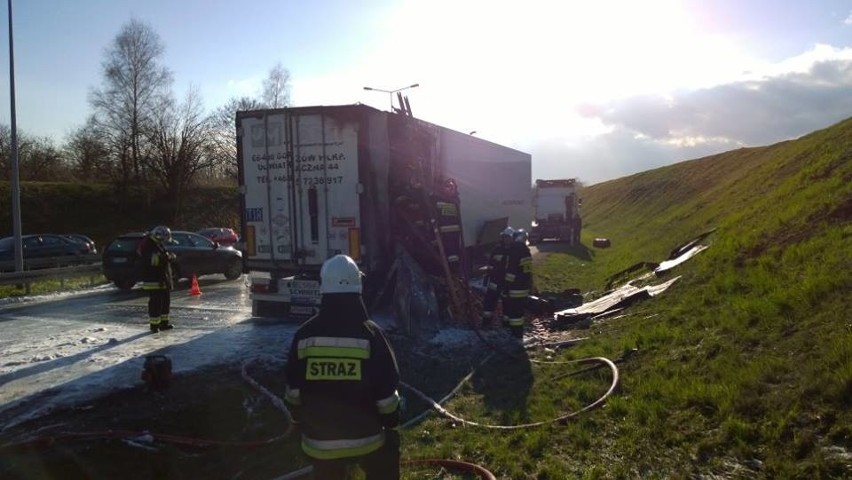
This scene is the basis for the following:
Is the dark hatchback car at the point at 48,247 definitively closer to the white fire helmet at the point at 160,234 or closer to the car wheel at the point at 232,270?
the car wheel at the point at 232,270

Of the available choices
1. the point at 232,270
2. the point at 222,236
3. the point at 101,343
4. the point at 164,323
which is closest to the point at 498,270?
the point at 164,323

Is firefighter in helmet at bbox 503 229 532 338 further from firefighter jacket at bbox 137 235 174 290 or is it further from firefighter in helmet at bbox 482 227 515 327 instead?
firefighter jacket at bbox 137 235 174 290

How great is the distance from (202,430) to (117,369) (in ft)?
7.80

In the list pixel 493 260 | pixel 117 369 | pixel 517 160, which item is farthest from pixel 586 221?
pixel 117 369

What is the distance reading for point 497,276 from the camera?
10484 mm

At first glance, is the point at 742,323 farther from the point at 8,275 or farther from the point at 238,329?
the point at 8,275

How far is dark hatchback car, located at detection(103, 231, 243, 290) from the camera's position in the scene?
1599 cm

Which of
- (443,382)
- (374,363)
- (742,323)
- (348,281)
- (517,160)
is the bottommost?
(443,382)

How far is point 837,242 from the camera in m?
7.82

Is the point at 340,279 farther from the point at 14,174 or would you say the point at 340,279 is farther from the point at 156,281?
the point at 14,174

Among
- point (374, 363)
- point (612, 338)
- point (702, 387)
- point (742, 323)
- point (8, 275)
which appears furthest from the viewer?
point (8, 275)

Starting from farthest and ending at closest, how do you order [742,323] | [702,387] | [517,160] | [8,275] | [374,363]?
[517,160], [8,275], [742,323], [702,387], [374,363]

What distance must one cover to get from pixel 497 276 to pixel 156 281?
5.42m

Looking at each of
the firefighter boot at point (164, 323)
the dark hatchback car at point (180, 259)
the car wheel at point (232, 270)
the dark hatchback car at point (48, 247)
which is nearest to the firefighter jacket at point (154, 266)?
the firefighter boot at point (164, 323)
